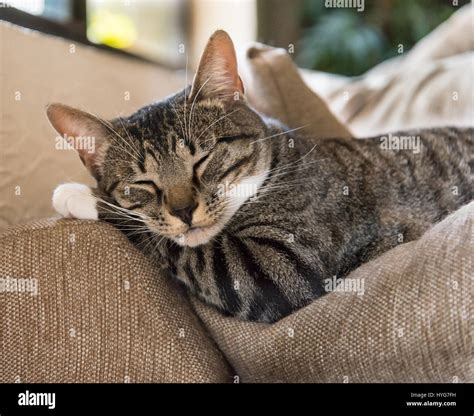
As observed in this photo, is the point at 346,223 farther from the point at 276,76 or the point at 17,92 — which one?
the point at 17,92

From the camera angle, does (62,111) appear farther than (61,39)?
No

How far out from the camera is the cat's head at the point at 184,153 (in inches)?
36.9

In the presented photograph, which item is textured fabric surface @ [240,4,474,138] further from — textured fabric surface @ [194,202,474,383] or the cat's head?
textured fabric surface @ [194,202,474,383]

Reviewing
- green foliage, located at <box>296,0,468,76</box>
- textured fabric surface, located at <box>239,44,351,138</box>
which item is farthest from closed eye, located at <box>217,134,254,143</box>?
green foliage, located at <box>296,0,468,76</box>

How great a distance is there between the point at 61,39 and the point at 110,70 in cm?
15

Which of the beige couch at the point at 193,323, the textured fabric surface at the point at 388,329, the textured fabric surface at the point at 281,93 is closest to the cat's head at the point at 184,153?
the beige couch at the point at 193,323

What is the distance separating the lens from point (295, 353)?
821 mm

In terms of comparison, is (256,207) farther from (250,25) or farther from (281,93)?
(250,25)

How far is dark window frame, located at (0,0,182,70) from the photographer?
3.42ft

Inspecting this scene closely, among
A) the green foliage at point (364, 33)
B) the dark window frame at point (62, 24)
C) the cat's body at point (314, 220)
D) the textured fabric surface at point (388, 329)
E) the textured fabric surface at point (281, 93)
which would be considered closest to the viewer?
the textured fabric surface at point (388, 329)

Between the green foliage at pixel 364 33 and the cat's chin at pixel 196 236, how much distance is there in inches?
65.5

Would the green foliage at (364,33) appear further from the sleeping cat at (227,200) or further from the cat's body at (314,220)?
the sleeping cat at (227,200)
